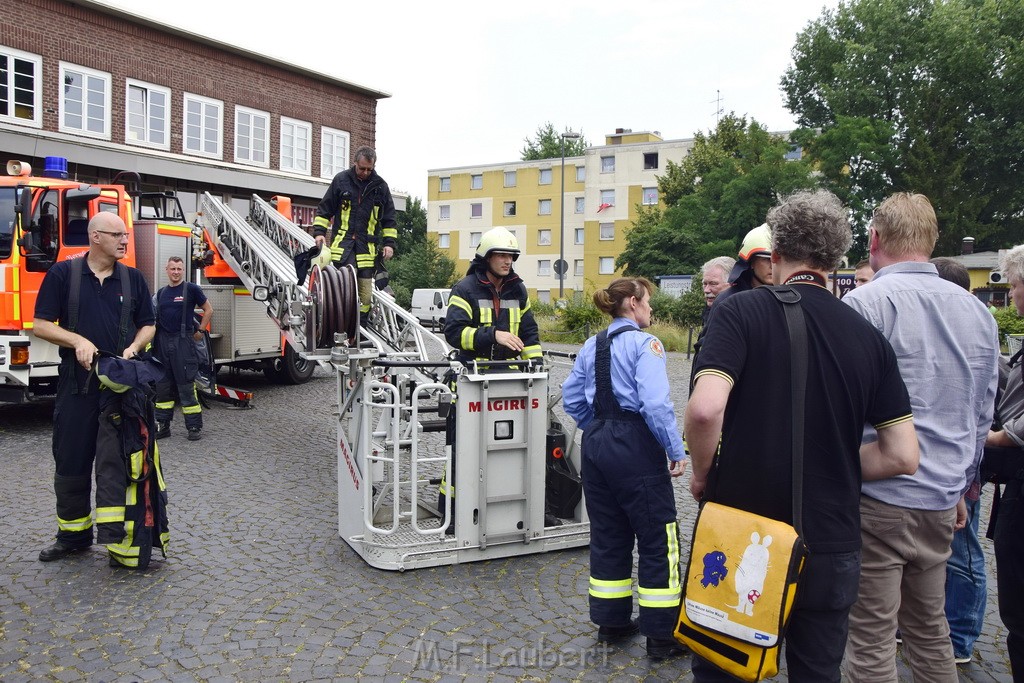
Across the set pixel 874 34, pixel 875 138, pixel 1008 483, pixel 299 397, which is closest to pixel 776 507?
pixel 1008 483

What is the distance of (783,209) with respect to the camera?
8.91 feet

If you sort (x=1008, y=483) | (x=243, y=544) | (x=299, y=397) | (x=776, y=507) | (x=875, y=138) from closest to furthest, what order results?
(x=776, y=507) → (x=1008, y=483) → (x=243, y=544) → (x=299, y=397) → (x=875, y=138)

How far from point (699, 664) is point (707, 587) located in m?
0.32

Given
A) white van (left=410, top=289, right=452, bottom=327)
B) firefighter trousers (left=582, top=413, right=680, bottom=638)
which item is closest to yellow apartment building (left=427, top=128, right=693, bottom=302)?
white van (left=410, top=289, right=452, bottom=327)

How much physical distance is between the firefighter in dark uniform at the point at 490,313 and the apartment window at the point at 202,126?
1782 centimetres

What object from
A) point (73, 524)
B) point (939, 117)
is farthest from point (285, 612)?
point (939, 117)

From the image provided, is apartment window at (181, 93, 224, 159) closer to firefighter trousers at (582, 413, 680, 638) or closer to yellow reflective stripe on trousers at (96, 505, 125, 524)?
yellow reflective stripe on trousers at (96, 505, 125, 524)

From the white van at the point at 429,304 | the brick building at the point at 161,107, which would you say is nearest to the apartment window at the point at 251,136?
the brick building at the point at 161,107

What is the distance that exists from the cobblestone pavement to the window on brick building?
1542 centimetres

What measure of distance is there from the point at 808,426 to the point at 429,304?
3771 centimetres

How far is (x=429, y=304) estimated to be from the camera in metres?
39.8

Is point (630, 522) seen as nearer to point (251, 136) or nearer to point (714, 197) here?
point (251, 136)

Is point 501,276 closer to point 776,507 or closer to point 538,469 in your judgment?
point 538,469

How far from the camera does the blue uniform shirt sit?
Answer: 3.86 meters
